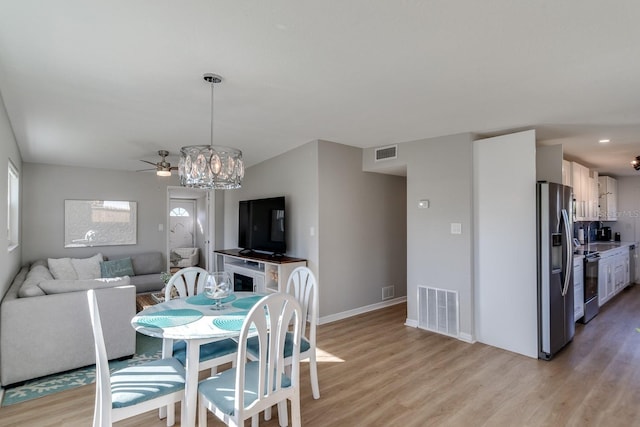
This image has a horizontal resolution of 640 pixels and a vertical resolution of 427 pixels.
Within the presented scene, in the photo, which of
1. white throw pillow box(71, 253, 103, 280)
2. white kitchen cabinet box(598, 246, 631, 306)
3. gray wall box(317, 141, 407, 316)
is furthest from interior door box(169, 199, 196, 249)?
white kitchen cabinet box(598, 246, 631, 306)

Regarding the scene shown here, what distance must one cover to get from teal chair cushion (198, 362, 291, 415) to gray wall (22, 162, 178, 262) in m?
5.29

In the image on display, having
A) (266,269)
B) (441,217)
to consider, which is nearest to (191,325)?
(266,269)

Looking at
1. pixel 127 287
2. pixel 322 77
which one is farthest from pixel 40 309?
pixel 322 77

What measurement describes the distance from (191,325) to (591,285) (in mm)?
5107

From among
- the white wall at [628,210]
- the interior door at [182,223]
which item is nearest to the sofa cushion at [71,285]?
the interior door at [182,223]

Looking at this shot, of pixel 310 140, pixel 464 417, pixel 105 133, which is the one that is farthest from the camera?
pixel 310 140

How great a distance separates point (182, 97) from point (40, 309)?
214 cm

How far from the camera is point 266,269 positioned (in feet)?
14.9

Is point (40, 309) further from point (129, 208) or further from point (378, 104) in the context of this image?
point (129, 208)

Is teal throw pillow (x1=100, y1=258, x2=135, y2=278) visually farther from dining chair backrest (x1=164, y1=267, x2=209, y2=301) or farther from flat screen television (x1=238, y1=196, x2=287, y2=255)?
dining chair backrest (x1=164, y1=267, x2=209, y2=301)

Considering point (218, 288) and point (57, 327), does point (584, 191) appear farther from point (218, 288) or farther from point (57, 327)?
point (57, 327)

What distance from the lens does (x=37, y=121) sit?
3.42 m

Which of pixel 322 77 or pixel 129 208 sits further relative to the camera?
pixel 129 208

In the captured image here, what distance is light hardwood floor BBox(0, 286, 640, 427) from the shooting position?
2287 millimetres
